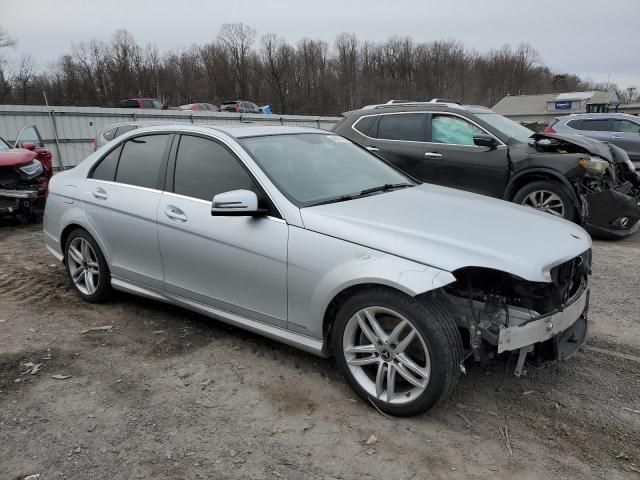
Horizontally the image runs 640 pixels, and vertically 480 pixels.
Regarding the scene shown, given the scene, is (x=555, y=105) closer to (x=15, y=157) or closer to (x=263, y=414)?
(x=15, y=157)

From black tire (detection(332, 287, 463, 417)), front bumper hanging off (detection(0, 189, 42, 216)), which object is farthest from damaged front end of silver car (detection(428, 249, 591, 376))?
front bumper hanging off (detection(0, 189, 42, 216))

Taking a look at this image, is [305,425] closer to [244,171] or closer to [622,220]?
[244,171]

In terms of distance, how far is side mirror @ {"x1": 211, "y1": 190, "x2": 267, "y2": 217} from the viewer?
3.26 metres

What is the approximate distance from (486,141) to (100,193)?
4912 millimetres

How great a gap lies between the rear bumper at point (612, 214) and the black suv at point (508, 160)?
1 centimetres

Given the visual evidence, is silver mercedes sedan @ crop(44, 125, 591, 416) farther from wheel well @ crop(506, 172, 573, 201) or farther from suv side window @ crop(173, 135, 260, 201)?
wheel well @ crop(506, 172, 573, 201)

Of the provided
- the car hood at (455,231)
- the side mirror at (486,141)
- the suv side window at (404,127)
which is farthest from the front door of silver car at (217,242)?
the suv side window at (404,127)

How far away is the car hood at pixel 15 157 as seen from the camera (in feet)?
26.9

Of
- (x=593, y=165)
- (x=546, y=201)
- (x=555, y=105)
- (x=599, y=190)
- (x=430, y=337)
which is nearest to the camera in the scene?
(x=430, y=337)

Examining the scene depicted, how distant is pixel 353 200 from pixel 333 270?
2.22 feet

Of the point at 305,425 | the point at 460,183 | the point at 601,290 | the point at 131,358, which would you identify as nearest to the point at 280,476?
the point at 305,425

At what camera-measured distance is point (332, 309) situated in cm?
312

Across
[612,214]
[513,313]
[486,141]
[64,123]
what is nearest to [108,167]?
[513,313]

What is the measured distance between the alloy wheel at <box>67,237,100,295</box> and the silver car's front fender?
2.27 m
